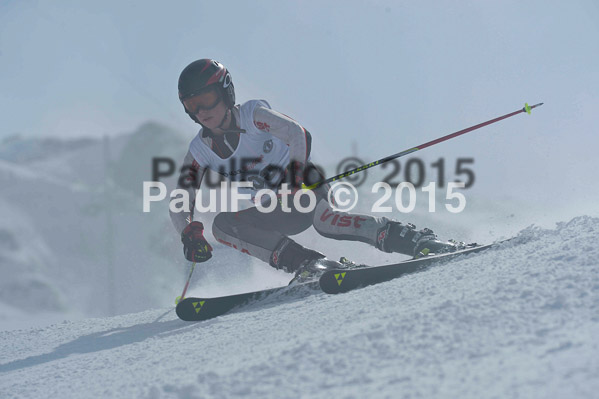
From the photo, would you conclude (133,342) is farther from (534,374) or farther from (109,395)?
(534,374)

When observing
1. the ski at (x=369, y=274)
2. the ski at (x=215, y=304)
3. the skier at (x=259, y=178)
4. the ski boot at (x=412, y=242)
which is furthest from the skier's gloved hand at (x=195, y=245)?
the ski boot at (x=412, y=242)

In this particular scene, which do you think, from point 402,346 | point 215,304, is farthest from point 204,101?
point 402,346

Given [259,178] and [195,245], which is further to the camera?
[259,178]

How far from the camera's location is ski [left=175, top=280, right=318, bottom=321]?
3648 millimetres

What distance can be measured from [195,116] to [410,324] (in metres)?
2.77

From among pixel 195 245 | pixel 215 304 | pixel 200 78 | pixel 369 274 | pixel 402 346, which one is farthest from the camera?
pixel 195 245

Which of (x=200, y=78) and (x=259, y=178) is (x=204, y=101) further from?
(x=259, y=178)

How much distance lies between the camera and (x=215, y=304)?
369 centimetres

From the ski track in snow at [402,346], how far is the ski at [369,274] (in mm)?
131

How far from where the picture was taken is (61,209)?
115 feet

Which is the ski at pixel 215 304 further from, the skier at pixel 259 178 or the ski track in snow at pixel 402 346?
the ski track in snow at pixel 402 346

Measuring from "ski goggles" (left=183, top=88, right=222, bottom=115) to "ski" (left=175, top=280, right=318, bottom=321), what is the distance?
55.7 inches

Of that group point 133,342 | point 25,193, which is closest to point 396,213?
point 133,342

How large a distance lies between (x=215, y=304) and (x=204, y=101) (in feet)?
4.90
